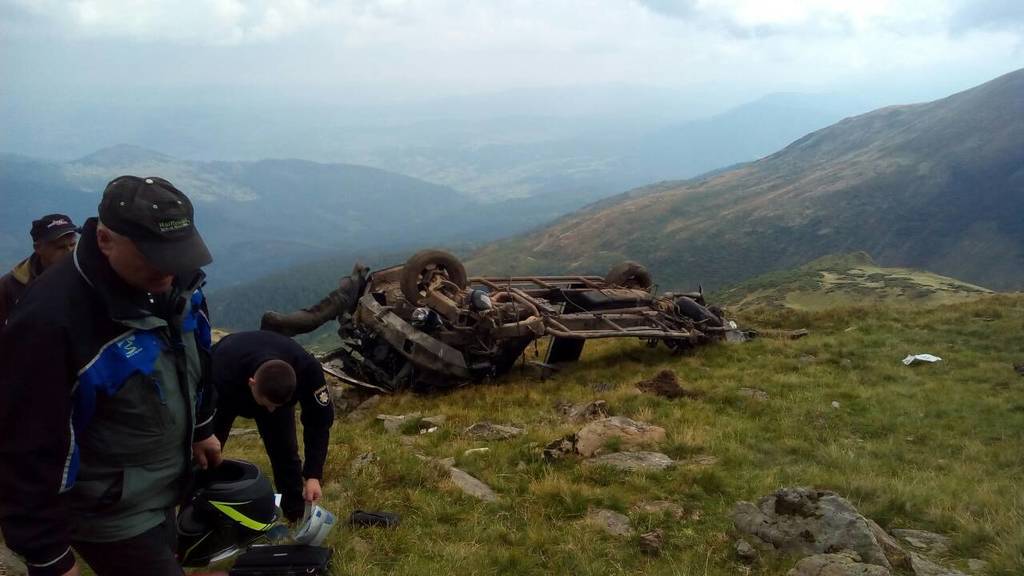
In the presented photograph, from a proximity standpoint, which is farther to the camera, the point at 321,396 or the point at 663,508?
the point at 663,508

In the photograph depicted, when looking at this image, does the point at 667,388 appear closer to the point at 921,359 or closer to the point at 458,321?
the point at 458,321

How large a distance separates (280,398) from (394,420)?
587cm

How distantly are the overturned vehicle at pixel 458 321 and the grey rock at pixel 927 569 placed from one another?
27.3 ft

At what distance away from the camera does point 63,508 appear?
2.69m

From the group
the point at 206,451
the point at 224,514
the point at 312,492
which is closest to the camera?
the point at 206,451

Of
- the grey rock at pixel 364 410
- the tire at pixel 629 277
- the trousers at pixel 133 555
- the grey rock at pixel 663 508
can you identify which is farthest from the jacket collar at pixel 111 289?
the tire at pixel 629 277

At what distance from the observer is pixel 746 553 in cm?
529

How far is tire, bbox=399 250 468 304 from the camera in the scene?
1403 cm

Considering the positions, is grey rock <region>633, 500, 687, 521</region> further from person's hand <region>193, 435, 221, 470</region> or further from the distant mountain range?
the distant mountain range

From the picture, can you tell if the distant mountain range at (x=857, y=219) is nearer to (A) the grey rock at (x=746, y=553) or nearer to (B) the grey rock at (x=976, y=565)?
(B) the grey rock at (x=976, y=565)

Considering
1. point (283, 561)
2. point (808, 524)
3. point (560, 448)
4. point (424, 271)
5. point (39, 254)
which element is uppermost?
point (39, 254)

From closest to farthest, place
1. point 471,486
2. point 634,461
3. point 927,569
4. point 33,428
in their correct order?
1. point 33,428
2. point 927,569
3. point 471,486
4. point 634,461

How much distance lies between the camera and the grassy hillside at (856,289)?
32.4 m

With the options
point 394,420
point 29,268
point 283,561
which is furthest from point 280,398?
point 394,420
